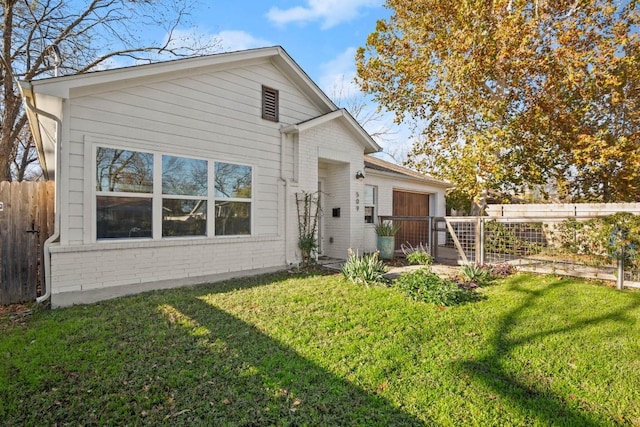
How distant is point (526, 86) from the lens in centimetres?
1035

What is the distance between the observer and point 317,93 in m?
8.54

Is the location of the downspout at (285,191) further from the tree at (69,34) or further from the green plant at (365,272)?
the tree at (69,34)

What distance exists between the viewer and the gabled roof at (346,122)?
7.76 meters

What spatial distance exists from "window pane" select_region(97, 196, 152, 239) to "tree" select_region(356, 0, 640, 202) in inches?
347

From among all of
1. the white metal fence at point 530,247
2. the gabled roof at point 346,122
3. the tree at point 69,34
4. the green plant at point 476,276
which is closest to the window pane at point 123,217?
the gabled roof at point 346,122

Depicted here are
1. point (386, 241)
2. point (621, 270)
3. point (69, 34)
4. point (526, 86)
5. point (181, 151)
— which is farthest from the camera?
point (69, 34)

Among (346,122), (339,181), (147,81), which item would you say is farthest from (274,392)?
(346,122)

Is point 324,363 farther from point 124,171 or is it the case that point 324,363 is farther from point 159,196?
point 124,171

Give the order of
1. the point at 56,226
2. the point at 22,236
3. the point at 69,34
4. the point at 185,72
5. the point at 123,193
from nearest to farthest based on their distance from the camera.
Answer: the point at 56,226 → the point at 22,236 → the point at 123,193 → the point at 185,72 → the point at 69,34

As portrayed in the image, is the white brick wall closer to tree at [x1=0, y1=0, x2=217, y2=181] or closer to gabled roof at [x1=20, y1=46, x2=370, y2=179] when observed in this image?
gabled roof at [x1=20, y1=46, x2=370, y2=179]

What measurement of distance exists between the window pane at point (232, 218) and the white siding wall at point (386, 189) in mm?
4225

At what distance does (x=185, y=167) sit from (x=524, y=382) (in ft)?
20.2

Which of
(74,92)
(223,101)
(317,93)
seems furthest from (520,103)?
(74,92)

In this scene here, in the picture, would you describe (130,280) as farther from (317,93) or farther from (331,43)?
(331,43)
